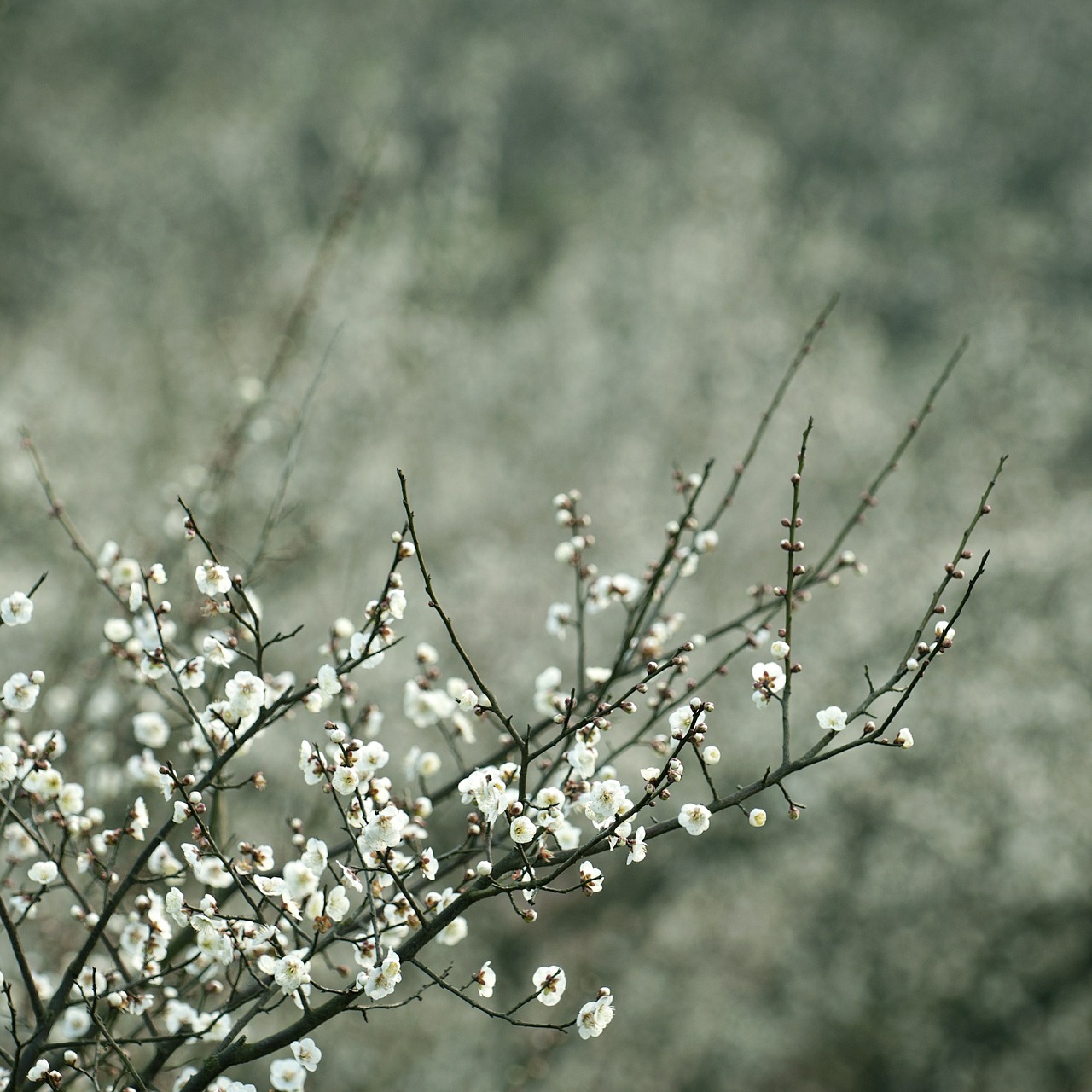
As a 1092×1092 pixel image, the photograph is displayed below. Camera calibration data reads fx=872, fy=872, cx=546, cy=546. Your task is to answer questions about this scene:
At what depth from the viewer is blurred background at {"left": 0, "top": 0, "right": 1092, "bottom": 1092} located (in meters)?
3.93

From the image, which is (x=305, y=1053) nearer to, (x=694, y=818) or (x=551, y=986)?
(x=551, y=986)

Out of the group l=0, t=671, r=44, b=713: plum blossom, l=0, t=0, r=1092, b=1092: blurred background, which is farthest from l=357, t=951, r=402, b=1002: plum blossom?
l=0, t=0, r=1092, b=1092: blurred background

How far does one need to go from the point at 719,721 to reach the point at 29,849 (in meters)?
3.75

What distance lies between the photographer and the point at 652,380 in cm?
610

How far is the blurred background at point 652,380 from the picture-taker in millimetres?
3928

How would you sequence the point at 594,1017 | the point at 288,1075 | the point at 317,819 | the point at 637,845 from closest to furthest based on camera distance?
the point at 637,845
the point at 594,1017
the point at 288,1075
the point at 317,819

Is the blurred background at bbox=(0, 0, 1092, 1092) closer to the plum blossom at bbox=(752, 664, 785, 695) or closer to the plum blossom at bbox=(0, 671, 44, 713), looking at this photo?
the plum blossom at bbox=(0, 671, 44, 713)

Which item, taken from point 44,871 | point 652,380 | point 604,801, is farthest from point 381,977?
point 652,380

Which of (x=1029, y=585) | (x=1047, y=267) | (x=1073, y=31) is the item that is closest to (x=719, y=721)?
(x=1029, y=585)

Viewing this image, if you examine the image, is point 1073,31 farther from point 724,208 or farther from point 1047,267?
point 724,208

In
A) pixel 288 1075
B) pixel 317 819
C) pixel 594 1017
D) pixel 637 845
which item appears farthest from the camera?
pixel 317 819

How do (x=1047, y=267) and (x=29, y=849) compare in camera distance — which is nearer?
(x=29, y=849)

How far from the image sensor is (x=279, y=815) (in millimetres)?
3979

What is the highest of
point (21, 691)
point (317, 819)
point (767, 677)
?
point (317, 819)
